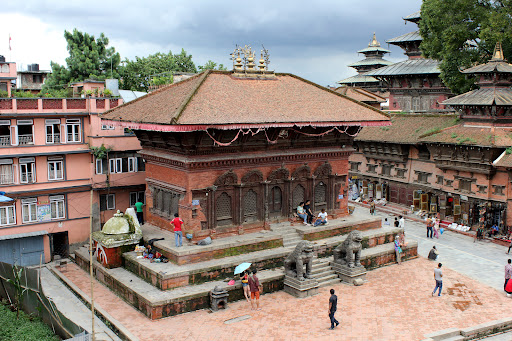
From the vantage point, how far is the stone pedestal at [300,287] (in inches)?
714

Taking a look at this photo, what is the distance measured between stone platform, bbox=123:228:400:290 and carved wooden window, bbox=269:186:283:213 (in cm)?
239

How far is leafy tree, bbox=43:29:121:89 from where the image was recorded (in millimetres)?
42594

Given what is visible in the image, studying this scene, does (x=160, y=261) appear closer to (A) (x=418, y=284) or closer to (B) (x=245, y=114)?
(B) (x=245, y=114)

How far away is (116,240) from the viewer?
64.4ft

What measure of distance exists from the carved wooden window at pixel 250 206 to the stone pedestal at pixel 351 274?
4.05 m

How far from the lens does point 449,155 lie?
2975 cm

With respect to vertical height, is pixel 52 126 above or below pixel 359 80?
below

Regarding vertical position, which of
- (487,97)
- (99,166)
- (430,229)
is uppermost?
(487,97)

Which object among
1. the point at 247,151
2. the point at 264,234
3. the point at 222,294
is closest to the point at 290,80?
the point at 247,151

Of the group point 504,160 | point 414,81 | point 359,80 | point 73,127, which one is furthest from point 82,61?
point 504,160

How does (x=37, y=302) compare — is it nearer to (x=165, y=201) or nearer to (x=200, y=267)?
(x=200, y=267)

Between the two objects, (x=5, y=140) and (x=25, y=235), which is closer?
(x=5, y=140)

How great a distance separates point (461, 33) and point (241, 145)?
20.7 metres

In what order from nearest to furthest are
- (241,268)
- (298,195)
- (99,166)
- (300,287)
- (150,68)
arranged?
1. (241,268)
2. (300,287)
3. (298,195)
4. (99,166)
5. (150,68)
